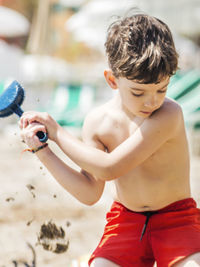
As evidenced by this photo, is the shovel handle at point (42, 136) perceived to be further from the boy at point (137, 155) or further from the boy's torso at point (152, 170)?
the boy's torso at point (152, 170)

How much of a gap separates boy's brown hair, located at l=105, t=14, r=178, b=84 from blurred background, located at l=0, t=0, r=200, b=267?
0.26 meters

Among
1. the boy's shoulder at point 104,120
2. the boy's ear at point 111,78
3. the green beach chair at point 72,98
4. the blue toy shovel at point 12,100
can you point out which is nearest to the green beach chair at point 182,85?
the green beach chair at point 72,98

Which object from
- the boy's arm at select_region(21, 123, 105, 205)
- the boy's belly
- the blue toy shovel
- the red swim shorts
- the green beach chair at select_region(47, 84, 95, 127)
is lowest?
the green beach chair at select_region(47, 84, 95, 127)

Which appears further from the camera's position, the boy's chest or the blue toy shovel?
the boy's chest

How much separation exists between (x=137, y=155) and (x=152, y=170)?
0.62ft

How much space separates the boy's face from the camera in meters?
1.54

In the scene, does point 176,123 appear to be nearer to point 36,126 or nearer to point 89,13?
point 36,126

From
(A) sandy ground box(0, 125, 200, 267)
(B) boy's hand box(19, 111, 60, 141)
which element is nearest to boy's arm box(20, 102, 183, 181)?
(B) boy's hand box(19, 111, 60, 141)

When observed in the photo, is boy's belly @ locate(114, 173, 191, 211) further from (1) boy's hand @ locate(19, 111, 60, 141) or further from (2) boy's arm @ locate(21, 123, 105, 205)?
(1) boy's hand @ locate(19, 111, 60, 141)

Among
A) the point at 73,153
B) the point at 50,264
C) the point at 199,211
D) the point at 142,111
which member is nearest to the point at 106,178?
the point at 73,153

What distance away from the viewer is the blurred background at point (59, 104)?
289 centimetres

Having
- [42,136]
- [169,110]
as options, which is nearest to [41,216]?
[42,136]

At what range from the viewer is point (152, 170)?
5.81 feet

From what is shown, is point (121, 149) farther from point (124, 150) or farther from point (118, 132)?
point (118, 132)
